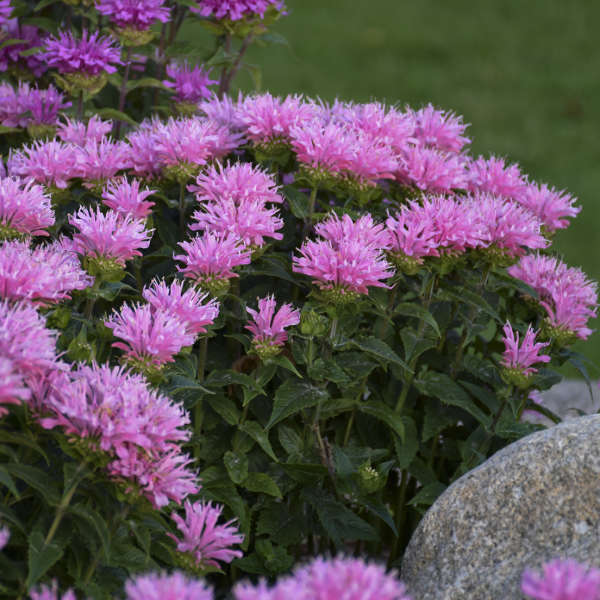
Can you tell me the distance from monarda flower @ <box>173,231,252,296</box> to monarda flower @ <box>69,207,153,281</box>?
0.11 m

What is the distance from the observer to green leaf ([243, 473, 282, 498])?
2.31 metres

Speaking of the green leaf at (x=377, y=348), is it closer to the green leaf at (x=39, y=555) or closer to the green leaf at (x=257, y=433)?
the green leaf at (x=257, y=433)

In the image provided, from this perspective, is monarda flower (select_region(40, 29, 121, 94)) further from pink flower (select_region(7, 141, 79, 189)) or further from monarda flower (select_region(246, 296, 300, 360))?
monarda flower (select_region(246, 296, 300, 360))

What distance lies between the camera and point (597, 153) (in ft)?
24.5

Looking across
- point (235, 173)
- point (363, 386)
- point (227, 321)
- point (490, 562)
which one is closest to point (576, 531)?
point (490, 562)

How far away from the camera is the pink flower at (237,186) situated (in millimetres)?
2418

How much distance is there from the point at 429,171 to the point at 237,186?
0.58 metres

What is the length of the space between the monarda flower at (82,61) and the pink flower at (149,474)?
152 centimetres

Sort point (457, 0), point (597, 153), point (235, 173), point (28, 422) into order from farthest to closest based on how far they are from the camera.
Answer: point (457, 0)
point (597, 153)
point (235, 173)
point (28, 422)

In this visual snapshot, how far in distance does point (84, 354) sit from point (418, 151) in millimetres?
1204

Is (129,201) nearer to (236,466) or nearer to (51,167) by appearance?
(51,167)

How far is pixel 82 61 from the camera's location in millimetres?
2877

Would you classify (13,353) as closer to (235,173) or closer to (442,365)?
(235,173)

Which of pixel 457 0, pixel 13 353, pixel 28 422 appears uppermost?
pixel 13 353
